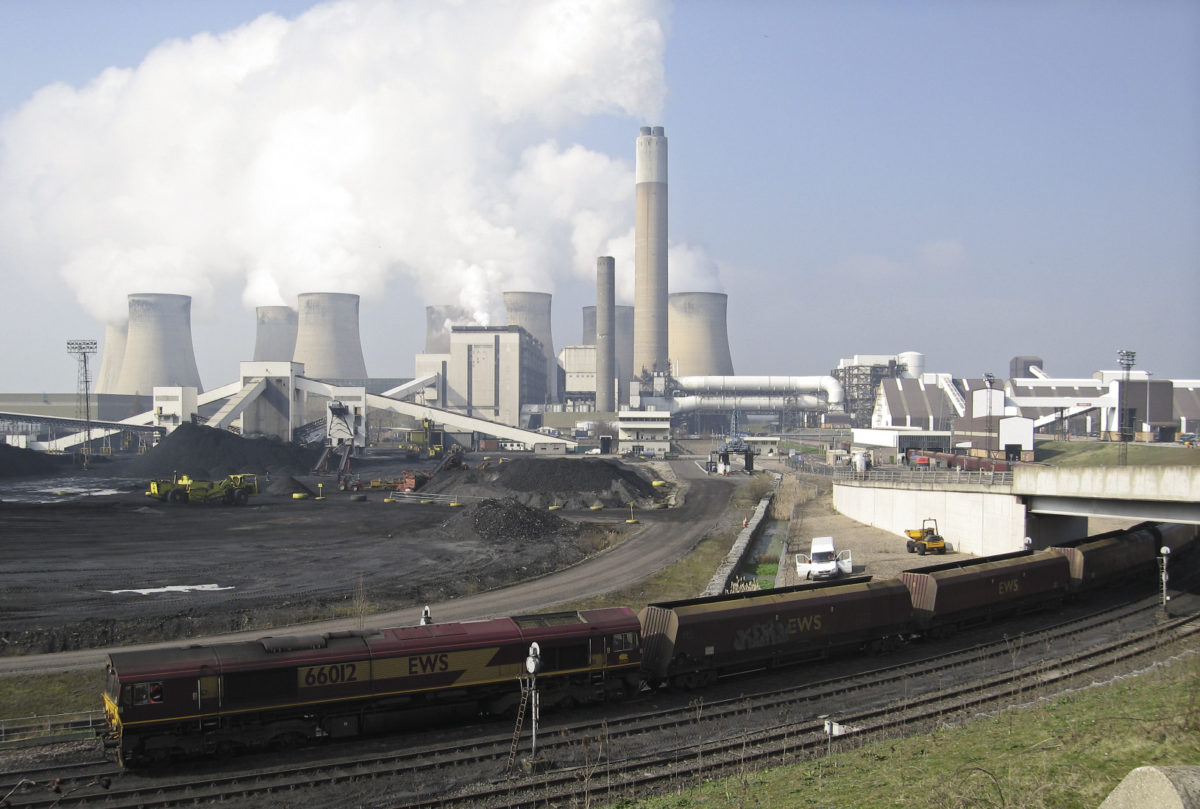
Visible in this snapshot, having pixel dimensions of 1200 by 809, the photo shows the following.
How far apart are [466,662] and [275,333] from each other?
484ft

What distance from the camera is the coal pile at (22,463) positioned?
7706 cm

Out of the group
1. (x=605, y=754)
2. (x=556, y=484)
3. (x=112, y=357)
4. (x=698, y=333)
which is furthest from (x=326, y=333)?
(x=605, y=754)

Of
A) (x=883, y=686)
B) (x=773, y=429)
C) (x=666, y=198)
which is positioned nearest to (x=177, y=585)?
(x=883, y=686)

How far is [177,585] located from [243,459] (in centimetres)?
5556

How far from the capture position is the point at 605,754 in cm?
1625

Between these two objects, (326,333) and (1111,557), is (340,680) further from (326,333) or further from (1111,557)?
(326,333)

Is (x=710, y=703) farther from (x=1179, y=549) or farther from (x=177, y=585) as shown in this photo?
(x=1179, y=549)

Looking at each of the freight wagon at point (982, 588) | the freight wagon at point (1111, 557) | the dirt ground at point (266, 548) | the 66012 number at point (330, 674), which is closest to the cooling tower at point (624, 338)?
the dirt ground at point (266, 548)

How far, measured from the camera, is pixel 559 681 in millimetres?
18266

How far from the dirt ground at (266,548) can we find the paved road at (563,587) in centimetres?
123

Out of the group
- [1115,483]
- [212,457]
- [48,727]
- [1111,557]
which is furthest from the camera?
[212,457]

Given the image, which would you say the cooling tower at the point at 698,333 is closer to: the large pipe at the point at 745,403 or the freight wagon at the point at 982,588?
the large pipe at the point at 745,403

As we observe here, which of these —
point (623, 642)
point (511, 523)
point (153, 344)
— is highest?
point (153, 344)

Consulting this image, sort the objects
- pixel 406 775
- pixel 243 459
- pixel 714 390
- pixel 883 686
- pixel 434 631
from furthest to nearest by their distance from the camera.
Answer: pixel 714 390 → pixel 243 459 → pixel 883 686 → pixel 434 631 → pixel 406 775
